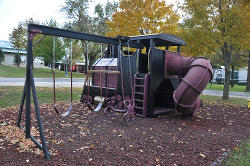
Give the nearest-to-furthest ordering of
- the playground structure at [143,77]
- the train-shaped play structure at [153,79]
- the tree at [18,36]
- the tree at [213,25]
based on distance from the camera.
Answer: the playground structure at [143,77], the train-shaped play structure at [153,79], the tree at [213,25], the tree at [18,36]

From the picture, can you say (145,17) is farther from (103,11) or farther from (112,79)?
(103,11)

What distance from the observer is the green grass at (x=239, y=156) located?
4.26 meters

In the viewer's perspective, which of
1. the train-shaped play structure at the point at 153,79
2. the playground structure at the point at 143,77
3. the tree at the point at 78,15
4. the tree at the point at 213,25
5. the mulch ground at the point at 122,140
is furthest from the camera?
the tree at the point at 78,15

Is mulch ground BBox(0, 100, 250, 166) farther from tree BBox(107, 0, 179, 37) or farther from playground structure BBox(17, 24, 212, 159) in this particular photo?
tree BBox(107, 0, 179, 37)

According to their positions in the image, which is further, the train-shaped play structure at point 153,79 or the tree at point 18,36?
the tree at point 18,36

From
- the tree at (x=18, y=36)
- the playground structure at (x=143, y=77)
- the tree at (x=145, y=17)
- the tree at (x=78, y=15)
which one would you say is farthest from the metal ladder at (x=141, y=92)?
the tree at (x=18, y=36)

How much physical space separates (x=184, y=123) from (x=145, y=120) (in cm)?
136

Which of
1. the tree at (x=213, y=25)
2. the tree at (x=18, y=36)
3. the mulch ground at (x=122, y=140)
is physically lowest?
the mulch ground at (x=122, y=140)

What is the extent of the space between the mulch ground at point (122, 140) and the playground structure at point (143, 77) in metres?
0.48

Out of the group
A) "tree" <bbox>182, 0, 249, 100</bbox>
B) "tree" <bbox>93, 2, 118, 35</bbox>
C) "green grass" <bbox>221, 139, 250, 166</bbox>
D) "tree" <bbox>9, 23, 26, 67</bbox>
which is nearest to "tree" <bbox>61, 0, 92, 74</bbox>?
"tree" <bbox>93, 2, 118, 35</bbox>

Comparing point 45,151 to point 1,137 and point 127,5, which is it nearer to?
point 1,137

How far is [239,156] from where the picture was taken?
461 centimetres

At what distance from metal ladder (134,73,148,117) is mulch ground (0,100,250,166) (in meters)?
0.45

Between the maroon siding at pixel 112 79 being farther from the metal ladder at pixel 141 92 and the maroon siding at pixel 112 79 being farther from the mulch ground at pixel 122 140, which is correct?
the mulch ground at pixel 122 140
